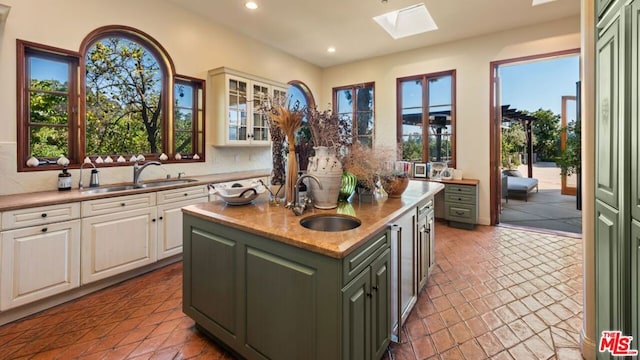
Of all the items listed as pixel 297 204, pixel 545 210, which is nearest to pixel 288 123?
pixel 297 204

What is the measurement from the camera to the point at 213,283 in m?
1.82

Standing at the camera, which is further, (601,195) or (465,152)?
(465,152)

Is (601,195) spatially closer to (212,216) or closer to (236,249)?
(236,249)

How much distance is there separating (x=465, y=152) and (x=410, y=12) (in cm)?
253

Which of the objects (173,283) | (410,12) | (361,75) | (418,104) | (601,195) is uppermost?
(410,12)

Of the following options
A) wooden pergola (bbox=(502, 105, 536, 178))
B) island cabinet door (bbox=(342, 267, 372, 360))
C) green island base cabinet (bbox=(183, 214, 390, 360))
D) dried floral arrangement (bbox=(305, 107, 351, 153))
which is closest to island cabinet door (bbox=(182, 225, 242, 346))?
green island base cabinet (bbox=(183, 214, 390, 360))

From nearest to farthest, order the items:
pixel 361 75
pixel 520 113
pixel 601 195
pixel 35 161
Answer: pixel 601 195 → pixel 35 161 → pixel 361 75 → pixel 520 113

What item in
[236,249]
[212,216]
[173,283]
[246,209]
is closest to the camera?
[236,249]

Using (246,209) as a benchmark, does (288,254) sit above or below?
below

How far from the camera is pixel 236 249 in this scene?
1657 millimetres

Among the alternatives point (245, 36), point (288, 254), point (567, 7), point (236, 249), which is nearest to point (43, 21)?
point (245, 36)

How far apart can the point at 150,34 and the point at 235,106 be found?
1326 mm

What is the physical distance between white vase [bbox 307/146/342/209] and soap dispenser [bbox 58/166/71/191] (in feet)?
8.35

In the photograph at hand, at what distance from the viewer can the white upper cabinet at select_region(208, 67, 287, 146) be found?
165 inches
